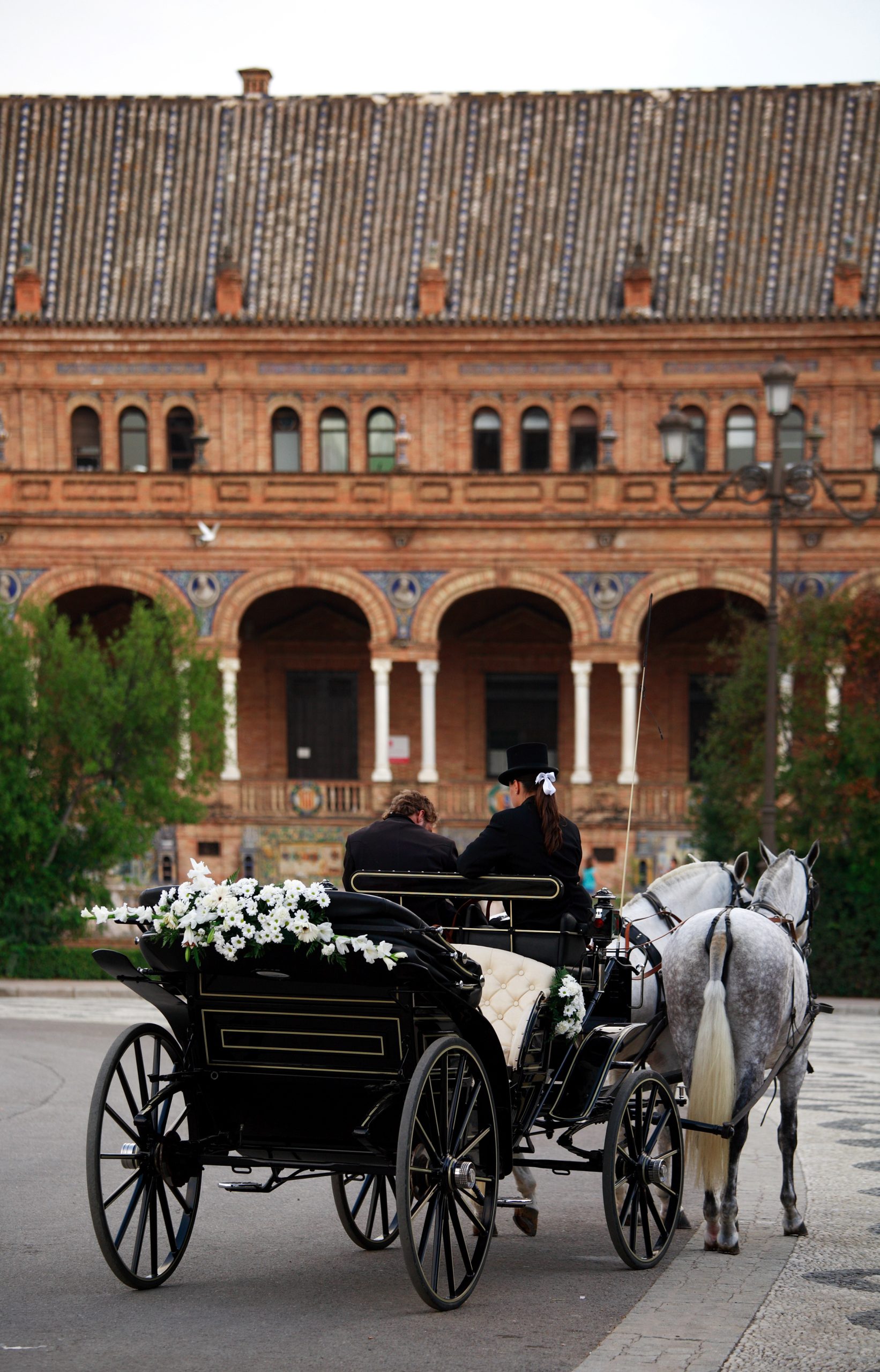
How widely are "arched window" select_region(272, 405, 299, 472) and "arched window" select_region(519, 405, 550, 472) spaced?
4307mm

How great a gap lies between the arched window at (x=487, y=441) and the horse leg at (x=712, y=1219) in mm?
27595

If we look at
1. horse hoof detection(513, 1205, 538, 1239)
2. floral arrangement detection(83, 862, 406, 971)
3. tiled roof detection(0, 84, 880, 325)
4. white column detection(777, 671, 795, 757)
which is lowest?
horse hoof detection(513, 1205, 538, 1239)

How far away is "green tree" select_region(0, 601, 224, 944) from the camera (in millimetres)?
22109

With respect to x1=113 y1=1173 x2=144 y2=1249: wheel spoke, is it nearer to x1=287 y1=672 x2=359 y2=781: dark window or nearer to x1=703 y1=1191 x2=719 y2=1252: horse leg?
x1=703 y1=1191 x2=719 y2=1252: horse leg

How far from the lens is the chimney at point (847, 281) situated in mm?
33312

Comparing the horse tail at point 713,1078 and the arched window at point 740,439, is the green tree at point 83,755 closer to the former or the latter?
the arched window at point 740,439

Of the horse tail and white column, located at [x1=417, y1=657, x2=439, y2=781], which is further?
white column, located at [x1=417, y1=657, x2=439, y2=781]

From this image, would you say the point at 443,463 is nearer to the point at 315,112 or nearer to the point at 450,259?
the point at 450,259

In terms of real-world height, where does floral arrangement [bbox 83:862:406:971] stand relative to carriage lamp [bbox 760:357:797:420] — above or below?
below

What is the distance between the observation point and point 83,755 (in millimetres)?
22906

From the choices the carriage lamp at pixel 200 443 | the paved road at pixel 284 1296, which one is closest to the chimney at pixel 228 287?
the carriage lamp at pixel 200 443

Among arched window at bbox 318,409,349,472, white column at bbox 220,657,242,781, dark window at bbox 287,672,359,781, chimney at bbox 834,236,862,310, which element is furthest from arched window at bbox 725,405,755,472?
white column at bbox 220,657,242,781

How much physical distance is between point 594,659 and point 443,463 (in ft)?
16.0

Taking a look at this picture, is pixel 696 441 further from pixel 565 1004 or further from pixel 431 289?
pixel 565 1004
